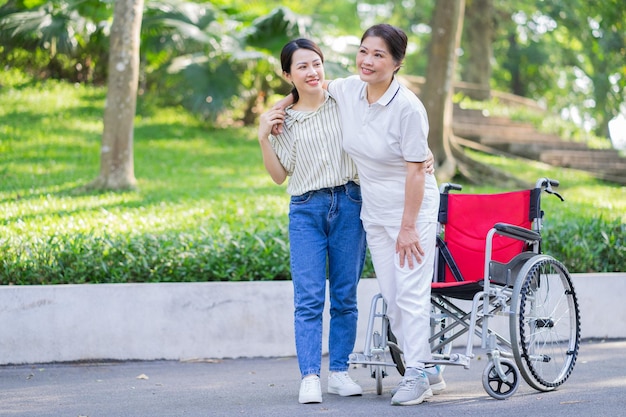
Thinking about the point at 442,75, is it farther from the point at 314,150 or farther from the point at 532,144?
the point at 314,150

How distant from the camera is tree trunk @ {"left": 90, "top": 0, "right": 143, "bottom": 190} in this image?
28.9 ft

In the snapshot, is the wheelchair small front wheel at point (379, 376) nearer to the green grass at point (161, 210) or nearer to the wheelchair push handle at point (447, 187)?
the wheelchair push handle at point (447, 187)

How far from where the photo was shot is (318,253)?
4.36 m

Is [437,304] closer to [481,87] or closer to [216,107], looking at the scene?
[216,107]

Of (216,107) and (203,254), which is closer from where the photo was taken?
(203,254)

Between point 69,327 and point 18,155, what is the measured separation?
6089mm

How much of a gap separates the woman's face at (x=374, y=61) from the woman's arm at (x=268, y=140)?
464 mm

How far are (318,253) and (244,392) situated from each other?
0.93 metres

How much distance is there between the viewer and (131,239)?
6.13 metres

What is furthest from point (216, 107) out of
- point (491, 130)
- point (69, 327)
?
point (69, 327)

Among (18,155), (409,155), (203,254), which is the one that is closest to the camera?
(409,155)

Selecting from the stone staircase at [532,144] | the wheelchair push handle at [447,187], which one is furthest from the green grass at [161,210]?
the wheelchair push handle at [447,187]

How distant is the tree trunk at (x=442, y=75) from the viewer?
37.7ft

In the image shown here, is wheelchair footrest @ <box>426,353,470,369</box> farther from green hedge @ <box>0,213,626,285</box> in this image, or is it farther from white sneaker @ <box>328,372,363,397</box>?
green hedge @ <box>0,213,626,285</box>
